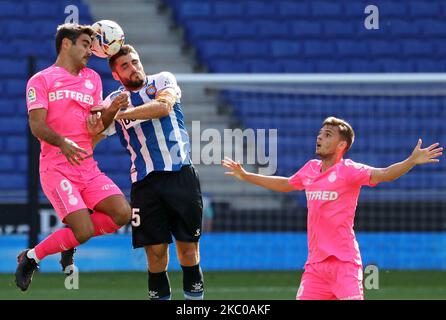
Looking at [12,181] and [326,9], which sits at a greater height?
[326,9]

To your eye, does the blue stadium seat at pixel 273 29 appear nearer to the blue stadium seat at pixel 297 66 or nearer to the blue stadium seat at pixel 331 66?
the blue stadium seat at pixel 297 66

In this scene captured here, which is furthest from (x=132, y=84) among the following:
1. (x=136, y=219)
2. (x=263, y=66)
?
(x=263, y=66)

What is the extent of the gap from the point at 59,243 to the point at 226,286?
3.28 m

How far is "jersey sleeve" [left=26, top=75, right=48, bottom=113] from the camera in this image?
24.5ft

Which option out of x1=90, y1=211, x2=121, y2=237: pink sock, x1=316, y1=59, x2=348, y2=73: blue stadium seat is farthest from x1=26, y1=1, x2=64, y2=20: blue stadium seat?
x1=90, y1=211, x2=121, y2=237: pink sock

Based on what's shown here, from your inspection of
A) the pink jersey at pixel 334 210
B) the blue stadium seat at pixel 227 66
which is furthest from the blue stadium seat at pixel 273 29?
the pink jersey at pixel 334 210

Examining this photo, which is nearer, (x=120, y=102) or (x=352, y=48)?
(x=120, y=102)

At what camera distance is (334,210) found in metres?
6.95

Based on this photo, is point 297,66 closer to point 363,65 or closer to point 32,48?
point 363,65

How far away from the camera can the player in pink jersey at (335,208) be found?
677 centimetres

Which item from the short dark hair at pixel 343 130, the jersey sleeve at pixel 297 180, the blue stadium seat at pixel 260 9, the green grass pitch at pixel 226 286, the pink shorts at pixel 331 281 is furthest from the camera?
the blue stadium seat at pixel 260 9

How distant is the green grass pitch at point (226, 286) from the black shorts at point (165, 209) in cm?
181

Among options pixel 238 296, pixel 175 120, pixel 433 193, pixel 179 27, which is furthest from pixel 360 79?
pixel 179 27

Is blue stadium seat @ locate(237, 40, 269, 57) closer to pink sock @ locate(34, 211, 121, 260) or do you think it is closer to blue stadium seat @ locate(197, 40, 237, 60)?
blue stadium seat @ locate(197, 40, 237, 60)
